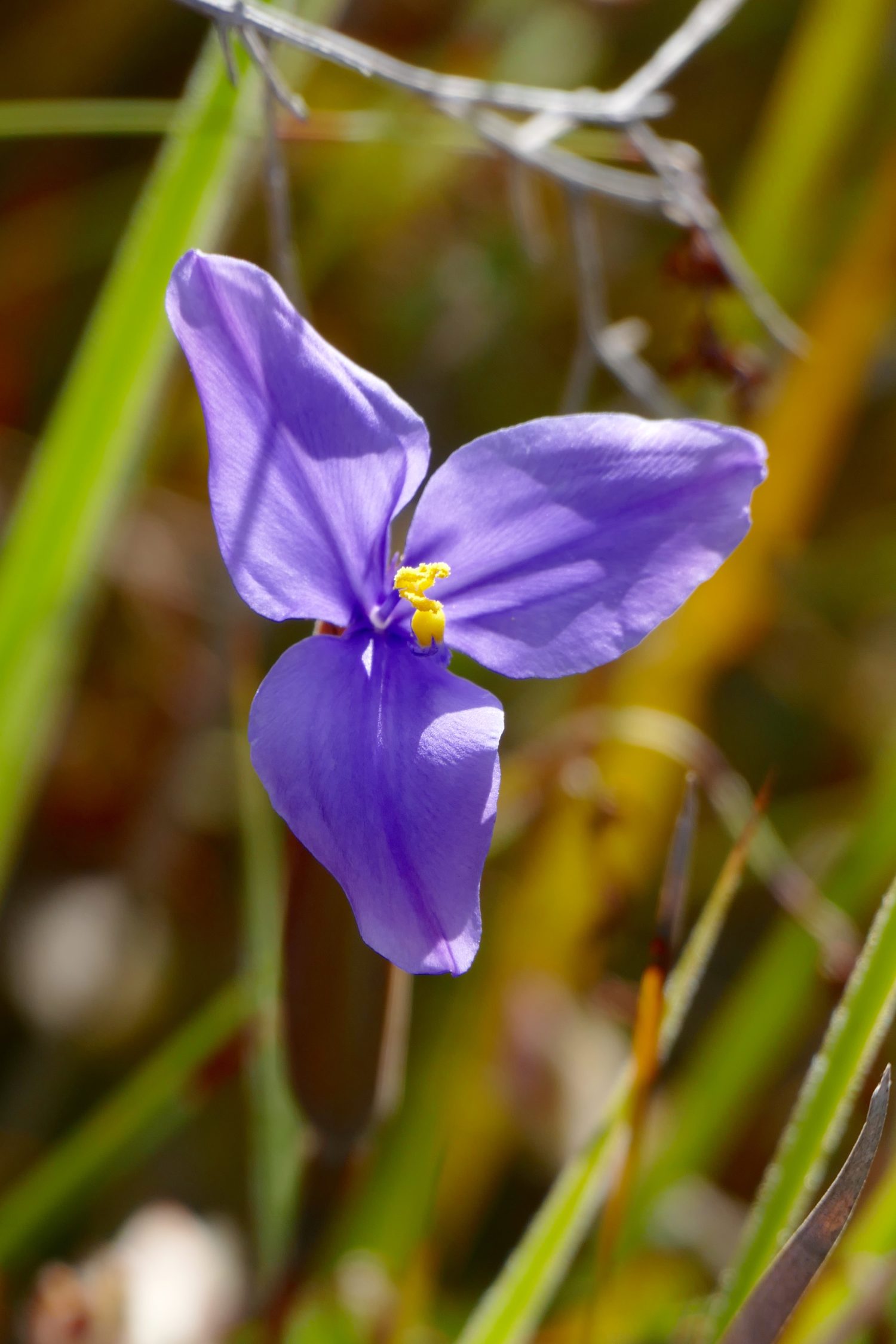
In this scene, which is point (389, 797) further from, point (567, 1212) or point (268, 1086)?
point (268, 1086)

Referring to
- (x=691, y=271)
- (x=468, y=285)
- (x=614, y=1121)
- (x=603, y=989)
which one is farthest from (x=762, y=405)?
(x=468, y=285)

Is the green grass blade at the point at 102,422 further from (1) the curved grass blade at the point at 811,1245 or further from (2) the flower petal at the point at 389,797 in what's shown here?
(1) the curved grass blade at the point at 811,1245

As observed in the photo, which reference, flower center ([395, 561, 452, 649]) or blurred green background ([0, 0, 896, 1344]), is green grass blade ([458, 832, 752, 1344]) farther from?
flower center ([395, 561, 452, 649])

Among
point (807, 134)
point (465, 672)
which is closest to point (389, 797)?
point (465, 672)

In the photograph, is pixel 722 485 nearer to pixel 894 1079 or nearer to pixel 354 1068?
pixel 354 1068

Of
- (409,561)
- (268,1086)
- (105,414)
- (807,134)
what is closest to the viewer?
(409,561)

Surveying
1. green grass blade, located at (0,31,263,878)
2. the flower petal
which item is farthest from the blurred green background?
the flower petal

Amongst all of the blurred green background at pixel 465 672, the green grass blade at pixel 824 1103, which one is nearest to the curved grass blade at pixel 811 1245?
the green grass blade at pixel 824 1103
